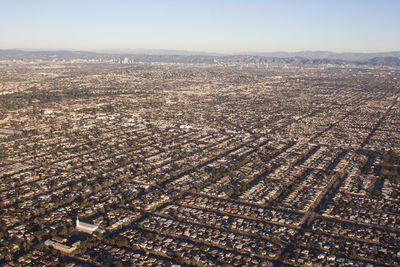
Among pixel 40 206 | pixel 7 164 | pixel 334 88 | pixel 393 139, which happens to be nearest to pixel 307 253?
pixel 40 206

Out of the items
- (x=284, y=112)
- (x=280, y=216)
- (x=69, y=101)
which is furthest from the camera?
(x=69, y=101)

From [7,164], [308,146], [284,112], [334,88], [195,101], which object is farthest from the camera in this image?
[334,88]

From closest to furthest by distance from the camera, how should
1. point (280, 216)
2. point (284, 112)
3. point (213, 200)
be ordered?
point (280, 216) < point (213, 200) < point (284, 112)

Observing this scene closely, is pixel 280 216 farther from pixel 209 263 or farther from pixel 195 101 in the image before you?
pixel 195 101

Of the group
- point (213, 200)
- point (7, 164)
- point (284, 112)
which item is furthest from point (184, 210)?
point (284, 112)

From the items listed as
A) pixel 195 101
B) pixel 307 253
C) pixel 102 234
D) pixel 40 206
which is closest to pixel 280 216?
pixel 307 253

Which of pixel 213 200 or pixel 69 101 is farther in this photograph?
pixel 69 101

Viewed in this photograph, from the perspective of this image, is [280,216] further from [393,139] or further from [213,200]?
[393,139]

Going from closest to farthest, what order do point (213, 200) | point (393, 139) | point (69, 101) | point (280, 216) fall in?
point (280, 216)
point (213, 200)
point (393, 139)
point (69, 101)
